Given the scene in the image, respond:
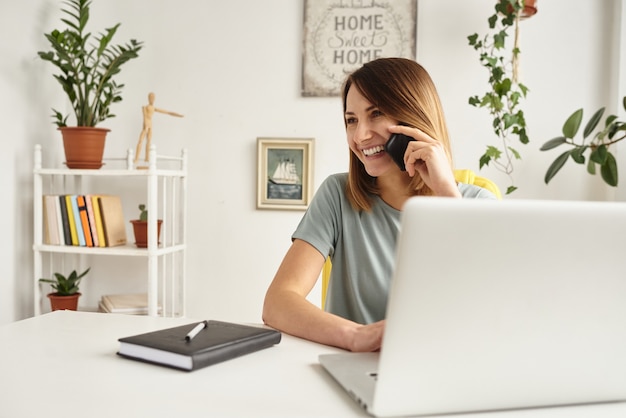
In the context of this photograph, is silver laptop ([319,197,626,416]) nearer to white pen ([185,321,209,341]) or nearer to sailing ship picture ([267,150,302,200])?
white pen ([185,321,209,341])

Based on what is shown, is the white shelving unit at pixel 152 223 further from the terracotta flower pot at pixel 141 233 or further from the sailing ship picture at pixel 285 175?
the sailing ship picture at pixel 285 175

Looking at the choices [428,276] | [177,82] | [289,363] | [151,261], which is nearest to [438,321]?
[428,276]

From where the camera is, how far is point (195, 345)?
0.88m

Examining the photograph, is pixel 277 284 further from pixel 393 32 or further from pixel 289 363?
pixel 393 32

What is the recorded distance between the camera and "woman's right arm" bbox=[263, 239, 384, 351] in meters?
0.97

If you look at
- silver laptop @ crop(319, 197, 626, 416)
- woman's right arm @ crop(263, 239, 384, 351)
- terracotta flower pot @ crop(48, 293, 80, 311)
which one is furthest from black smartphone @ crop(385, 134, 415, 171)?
terracotta flower pot @ crop(48, 293, 80, 311)

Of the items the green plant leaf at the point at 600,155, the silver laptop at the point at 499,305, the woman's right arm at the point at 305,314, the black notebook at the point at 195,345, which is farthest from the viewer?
the green plant leaf at the point at 600,155

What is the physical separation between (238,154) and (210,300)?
743mm

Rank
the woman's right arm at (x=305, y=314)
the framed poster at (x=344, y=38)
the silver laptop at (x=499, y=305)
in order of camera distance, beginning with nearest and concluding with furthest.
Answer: the silver laptop at (x=499, y=305), the woman's right arm at (x=305, y=314), the framed poster at (x=344, y=38)

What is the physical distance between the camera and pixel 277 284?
125 cm

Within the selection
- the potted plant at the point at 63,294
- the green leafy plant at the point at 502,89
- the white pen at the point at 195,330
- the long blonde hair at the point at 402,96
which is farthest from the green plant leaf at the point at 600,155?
the potted plant at the point at 63,294

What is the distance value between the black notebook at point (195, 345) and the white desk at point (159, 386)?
1cm

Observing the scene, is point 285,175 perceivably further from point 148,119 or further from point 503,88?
point 503,88

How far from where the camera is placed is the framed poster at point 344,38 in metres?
2.71
